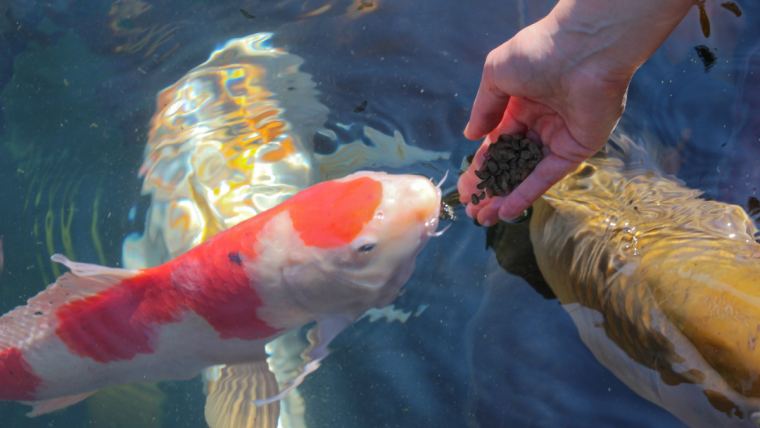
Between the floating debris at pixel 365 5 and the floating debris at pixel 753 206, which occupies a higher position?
the floating debris at pixel 365 5

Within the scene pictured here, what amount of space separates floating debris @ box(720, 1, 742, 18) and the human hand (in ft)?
5.34

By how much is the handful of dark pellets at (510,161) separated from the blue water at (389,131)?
0.47 m

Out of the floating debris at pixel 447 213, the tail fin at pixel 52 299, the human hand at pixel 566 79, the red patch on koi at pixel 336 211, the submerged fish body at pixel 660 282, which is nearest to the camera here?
the submerged fish body at pixel 660 282

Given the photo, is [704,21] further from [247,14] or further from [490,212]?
[247,14]

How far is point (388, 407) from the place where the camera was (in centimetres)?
279

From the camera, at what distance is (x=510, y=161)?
238 centimetres

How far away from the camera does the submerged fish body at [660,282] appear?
1863 mm

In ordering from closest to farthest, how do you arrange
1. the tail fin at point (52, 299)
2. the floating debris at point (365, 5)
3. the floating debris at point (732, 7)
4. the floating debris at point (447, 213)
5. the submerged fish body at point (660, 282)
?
the submerged fish body at point (660, 282) → the tail fin at point (52, 299) → the floating debris at point (447, 213) → the floating debris at point (732, 7) → the floating debris at point (365, 5)

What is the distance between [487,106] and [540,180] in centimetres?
31

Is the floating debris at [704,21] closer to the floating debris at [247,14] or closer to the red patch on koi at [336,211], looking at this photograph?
the red patch on koi at [336,211]

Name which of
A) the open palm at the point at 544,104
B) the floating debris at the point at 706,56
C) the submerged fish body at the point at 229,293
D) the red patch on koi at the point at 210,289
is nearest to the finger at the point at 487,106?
the open palm at the point at 544,104

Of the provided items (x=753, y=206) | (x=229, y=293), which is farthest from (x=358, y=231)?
(x=753, y=206)

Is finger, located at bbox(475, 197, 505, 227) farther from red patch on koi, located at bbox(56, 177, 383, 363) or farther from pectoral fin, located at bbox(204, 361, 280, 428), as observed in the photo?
pectoral fin, located at bbox(204, 361, 280, 428)

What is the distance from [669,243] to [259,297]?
1365 millimetres
